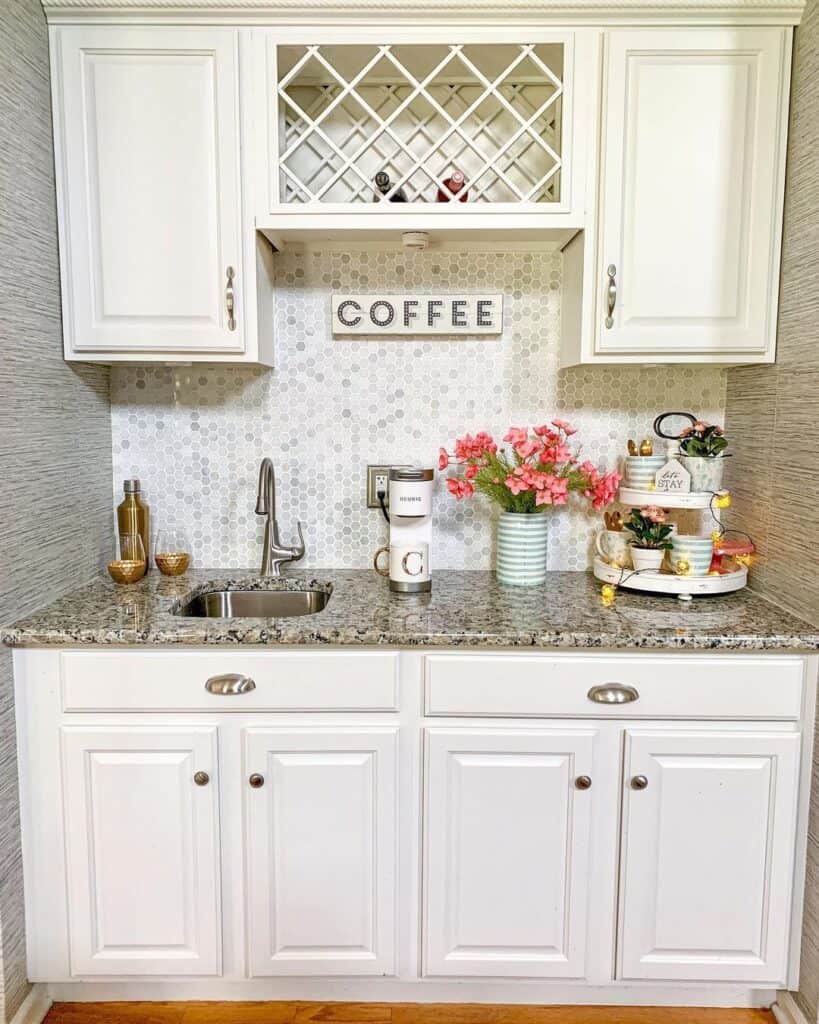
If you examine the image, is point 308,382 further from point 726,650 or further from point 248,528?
point 726,650

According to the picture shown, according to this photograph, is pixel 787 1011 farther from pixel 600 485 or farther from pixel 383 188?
pixel 383 188

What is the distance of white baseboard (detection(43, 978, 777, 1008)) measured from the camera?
5.24 ft

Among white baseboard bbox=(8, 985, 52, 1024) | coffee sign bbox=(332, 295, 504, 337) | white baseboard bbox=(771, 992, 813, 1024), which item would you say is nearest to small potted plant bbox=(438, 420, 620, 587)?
coffee sign bbox=(332, 295, 504, 337)

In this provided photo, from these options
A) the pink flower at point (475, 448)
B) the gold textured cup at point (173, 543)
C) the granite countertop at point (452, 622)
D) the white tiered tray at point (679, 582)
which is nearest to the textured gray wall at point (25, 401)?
the granite countertop at point (452, 622)

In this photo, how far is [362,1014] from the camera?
1.59m

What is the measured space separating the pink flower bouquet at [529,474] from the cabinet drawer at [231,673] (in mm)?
581

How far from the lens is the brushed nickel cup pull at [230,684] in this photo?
1478mm

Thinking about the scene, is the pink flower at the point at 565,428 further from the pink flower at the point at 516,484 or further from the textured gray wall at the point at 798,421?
the textured gray wall at the point at 798,421

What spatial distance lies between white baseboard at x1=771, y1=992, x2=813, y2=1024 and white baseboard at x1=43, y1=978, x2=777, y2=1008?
2 cm

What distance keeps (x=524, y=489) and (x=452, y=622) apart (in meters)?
0.44

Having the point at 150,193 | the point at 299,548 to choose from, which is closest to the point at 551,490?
the point at 299,548

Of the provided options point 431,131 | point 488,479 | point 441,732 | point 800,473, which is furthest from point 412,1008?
point 431,131

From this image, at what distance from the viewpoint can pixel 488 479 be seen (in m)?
1.85

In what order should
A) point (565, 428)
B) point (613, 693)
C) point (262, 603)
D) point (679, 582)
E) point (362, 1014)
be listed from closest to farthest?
point (613, 693) < point (362, 1014) < point (679, 582) < point (565, 428) < point (262, 603)
